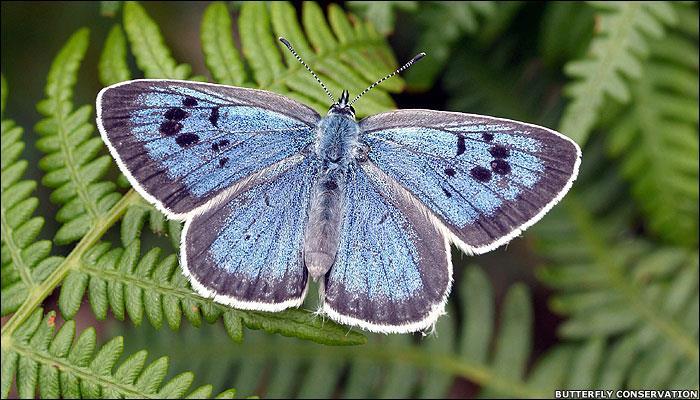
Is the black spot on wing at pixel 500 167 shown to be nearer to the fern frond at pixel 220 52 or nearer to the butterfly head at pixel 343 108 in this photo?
the butterfly head at pixel 343 108

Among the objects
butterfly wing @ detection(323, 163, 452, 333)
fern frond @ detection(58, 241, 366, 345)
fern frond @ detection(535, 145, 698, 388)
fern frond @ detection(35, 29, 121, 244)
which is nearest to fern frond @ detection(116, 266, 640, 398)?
fern frond @ detection(535, 145, 698, 388)

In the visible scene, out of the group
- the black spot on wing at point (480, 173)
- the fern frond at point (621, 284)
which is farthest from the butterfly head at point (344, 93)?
the fern frond at point (621, 284)

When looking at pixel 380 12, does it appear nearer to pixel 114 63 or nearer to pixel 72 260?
pixel 114 63

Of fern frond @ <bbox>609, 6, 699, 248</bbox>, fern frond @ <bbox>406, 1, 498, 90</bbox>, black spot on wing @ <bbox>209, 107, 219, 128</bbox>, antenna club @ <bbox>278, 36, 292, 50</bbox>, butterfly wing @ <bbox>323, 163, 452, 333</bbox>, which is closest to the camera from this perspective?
butterfly wing @ <bbox>323, 163, 452, 333</bbox>

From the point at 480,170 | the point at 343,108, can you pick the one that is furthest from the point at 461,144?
the point at 343,108

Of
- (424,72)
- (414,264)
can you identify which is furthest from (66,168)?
(424,72)

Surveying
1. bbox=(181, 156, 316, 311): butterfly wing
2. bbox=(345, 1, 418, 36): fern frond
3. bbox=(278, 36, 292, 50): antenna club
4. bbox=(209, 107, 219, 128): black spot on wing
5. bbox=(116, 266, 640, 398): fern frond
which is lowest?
bbox=(116, 266, 640, 398): fern frond

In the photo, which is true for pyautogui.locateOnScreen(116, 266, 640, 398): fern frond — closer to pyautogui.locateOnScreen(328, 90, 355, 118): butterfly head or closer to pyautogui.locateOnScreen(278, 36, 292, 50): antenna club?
pyautogui.locateOnScreen(328, 90, 355, 118): butterfly head
